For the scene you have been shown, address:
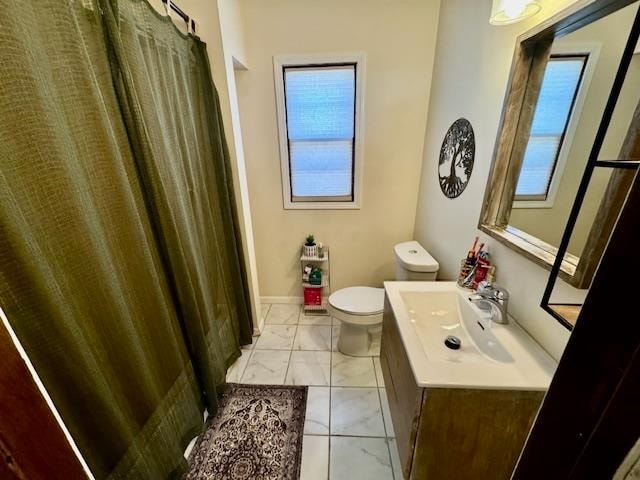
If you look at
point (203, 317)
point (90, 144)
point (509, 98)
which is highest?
point (509, 98)

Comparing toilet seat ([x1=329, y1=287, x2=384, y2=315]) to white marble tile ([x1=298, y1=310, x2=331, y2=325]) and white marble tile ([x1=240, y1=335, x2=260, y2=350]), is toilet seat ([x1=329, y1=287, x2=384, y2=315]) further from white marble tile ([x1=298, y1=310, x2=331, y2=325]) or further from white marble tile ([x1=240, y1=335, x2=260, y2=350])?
white marble tile ([x1=240, y1=335, x2=260, y2=350])

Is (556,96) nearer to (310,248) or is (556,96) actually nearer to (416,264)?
(416,264)

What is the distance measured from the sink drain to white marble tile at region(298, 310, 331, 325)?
133 centimetres

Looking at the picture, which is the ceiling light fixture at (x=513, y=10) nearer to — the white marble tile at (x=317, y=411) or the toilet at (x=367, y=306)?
the toilet at (x=367, y=306)

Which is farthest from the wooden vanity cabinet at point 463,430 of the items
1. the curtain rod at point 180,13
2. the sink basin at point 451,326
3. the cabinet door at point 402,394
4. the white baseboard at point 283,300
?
the curtain rod at point 180,13

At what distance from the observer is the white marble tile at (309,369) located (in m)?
1.76

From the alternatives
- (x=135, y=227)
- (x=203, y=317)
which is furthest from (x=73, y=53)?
(x=203, y=317)

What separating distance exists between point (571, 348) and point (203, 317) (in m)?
1.46

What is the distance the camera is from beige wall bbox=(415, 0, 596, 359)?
3.20 ft

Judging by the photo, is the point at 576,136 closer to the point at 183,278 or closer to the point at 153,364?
the point at 183,278

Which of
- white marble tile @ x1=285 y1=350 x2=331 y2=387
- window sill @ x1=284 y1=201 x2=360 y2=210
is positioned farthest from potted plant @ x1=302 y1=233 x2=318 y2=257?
white marble tile @ x1=285 y1=350 x2=331 y2=387

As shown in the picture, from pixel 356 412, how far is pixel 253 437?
0.60 m

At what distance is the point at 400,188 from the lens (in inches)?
87.4

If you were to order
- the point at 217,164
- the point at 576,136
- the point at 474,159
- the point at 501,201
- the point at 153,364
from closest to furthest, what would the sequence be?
the point at 576,136, the point at 153,364, the point at 501,201, the point at 474,159, the point at 217,164
